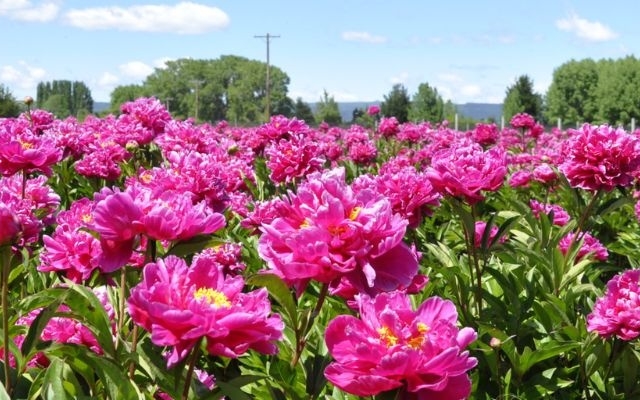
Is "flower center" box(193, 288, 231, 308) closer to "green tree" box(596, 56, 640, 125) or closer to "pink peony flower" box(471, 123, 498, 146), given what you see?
"pink peony flower" box(471, 123, 498, 146)

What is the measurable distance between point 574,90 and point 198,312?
80.3 meters

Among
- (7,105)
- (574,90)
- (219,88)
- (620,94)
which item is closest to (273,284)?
(7,105)

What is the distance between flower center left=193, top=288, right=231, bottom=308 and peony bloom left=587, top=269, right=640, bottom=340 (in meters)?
1.51

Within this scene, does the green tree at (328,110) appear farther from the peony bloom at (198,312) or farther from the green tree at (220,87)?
the peony bloom at (198,312)

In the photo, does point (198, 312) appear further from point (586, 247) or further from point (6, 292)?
point (586, 247)

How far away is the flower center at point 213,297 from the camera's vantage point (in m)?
1.50

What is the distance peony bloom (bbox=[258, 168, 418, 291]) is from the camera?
1.67 m

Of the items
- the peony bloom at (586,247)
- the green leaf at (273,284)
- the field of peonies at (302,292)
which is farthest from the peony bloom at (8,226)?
the peony bloom at (586,247)

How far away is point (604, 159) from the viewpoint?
3537 millimetres

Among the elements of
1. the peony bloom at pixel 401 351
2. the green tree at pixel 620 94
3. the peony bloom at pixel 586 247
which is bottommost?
the peony bloom at pixel 586 247

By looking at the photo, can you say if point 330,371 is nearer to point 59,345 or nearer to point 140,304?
point 140,304

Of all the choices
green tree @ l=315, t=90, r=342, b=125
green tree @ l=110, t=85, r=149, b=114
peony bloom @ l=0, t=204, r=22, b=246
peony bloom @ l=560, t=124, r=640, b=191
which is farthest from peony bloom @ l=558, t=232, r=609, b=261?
green tree @ l=110, t=85, r=149, b=114

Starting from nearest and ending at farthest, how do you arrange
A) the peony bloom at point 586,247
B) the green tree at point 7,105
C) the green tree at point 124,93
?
the peony bloom at point 586,247 → the green tree at point 7,105 → the green tree at point 124,93

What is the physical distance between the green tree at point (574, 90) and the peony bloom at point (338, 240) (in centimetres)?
7690
